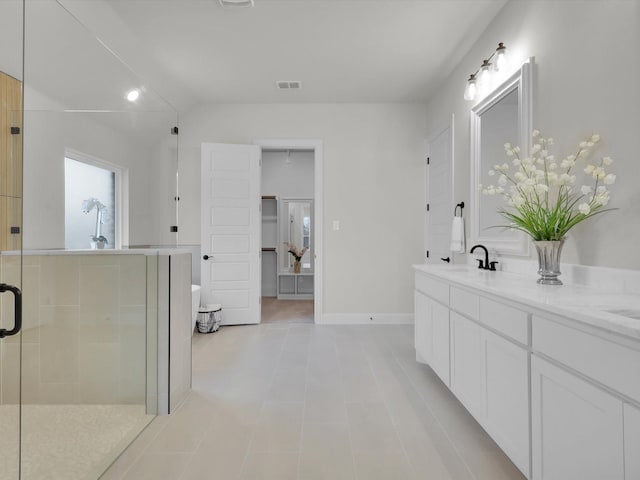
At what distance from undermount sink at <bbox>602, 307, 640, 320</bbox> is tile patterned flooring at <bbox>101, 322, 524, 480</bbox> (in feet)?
3.09

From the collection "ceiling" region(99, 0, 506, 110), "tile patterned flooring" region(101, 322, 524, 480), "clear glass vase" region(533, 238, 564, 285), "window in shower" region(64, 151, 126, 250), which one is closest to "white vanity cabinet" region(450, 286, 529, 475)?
"tile patterned flooring" region(101, 322, 524, 480)

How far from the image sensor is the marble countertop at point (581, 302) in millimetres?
945

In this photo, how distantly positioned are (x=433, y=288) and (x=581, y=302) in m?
1.25

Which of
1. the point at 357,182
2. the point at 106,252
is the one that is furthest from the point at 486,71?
the point at 106,252

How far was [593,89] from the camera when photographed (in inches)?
66.2

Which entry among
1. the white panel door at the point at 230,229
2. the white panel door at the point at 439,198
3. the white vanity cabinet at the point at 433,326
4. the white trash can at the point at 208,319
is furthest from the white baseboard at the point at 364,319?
the white vanity cabinet at the point at 433,326

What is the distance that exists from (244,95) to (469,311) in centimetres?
351

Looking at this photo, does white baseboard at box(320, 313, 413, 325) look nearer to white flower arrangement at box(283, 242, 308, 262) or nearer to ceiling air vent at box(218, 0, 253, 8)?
white flower arrangement at box(283, 242, 308, 262)

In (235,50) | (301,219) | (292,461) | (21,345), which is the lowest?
(292,461)

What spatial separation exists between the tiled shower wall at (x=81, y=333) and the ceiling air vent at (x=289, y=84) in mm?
2529

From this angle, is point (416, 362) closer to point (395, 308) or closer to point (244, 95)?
point (395, 308)

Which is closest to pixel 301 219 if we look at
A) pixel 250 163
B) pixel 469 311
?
pixel 250 163

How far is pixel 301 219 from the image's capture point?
249 inches

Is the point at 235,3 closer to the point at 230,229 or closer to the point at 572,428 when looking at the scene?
the point at 230,229
